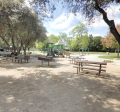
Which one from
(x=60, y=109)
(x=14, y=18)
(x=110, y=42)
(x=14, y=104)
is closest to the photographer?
(x=60, y=109)

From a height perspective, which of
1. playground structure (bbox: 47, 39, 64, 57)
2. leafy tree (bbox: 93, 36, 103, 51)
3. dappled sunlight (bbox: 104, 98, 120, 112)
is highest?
leafy tree (bbox: 93, 36, 103, 51)

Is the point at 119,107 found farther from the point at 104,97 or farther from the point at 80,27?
the point at 80,27

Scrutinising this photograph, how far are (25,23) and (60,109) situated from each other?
33.2 ft

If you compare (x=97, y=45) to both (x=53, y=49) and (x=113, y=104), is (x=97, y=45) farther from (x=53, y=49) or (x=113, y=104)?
(x=113, y=104)

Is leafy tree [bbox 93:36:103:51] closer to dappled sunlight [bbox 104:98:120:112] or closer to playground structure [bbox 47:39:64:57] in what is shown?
playground structure [bbox 47:39:64:57]

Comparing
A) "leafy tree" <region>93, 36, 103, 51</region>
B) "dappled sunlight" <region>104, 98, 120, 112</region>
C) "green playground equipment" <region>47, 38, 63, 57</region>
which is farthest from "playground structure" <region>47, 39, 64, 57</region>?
"leafy tree" <region>93, 36, 103, 51</region>

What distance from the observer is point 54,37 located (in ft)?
185

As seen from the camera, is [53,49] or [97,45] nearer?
[53,49]

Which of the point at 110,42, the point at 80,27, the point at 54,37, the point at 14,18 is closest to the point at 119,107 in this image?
the point at 14,18

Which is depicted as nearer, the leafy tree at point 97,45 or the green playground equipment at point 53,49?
the green playground equipment at point 53,49

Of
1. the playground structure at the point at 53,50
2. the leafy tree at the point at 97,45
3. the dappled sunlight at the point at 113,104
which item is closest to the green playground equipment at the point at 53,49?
the playground structure at the point at 53,50

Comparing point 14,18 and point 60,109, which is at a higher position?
point 14,18

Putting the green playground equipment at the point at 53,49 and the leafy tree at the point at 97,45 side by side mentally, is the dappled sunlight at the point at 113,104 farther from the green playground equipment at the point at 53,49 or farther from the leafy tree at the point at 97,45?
the leafy tree at the point at 97,45

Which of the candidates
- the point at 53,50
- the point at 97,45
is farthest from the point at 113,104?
the point at 97,45
